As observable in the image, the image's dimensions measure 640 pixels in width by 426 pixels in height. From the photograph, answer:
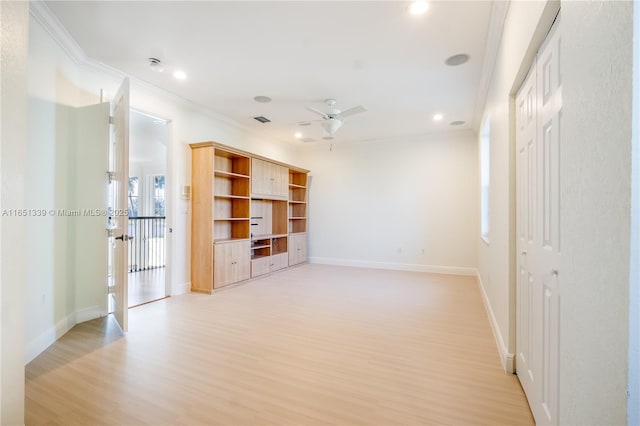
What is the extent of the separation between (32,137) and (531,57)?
3875mm

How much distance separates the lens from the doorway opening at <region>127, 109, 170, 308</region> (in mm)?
4570

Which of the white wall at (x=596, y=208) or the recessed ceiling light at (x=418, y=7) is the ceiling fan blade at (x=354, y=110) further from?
the white wall at (x=596, y=208)

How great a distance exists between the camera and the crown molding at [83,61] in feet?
8.22

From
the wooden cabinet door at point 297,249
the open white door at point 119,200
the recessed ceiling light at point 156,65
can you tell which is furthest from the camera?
the wooden cabinet door at point 297,249

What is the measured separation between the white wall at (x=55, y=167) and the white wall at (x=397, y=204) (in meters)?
4.21

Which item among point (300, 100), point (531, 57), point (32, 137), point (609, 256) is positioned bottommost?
point (609, 256)

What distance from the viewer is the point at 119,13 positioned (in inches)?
101

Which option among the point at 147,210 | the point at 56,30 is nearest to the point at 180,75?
the point at 56,30

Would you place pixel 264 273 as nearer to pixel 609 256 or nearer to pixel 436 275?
pixel 436 275

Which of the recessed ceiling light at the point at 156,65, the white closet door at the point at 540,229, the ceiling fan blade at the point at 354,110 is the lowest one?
the white closet door at the point at 540,229

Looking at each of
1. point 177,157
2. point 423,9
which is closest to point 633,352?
point 423,9

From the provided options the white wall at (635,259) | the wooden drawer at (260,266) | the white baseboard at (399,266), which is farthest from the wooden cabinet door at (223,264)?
the white wall at (635,259)

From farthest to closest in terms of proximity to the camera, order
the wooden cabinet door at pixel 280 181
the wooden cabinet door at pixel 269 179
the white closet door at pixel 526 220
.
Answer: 1. the wooden cabinet door at pixel 280 181
2. the wooden cabinet door at pixel 269 179
3. the white closet door at pixel 526 220

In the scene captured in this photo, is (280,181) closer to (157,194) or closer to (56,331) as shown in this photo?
(157,194)
